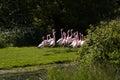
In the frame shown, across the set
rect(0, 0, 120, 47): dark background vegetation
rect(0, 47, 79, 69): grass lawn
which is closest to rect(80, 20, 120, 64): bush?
rect(0, 47, 79, 69): grass lawn

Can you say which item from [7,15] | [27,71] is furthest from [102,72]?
[7,15]

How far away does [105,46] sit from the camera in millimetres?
12773

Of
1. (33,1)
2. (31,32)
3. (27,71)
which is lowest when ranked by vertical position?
(27,71)

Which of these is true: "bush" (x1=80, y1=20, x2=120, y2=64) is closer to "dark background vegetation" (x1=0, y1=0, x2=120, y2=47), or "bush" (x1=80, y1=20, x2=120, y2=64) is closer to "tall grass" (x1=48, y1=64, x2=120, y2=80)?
"tall grass" (x1=48, y1=64, x2=120, y2=80)

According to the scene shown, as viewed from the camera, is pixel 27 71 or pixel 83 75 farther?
pixel 27 71

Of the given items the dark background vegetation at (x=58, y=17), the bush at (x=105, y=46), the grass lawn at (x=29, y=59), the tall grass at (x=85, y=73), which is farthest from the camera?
the dark background vegetation at (x=58, y=17)

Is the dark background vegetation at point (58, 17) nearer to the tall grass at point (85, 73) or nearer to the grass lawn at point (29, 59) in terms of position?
the grass lawn at point (29, 59)

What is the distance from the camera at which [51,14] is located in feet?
105

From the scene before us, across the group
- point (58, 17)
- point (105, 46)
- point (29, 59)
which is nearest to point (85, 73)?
point (105, 46)

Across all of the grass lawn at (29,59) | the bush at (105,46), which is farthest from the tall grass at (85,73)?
the grass lawn at (29,59)

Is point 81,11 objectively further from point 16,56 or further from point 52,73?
point 52,73

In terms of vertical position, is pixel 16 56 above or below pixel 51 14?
below

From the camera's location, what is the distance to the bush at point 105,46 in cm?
1251

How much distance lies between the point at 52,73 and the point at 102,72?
139 cm
